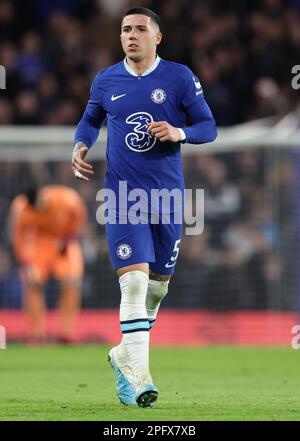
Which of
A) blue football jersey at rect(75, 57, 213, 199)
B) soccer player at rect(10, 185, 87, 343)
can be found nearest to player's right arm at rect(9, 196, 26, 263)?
soccer player at rect(10, 185, 87, 343)

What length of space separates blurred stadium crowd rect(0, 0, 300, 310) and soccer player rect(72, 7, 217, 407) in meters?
8.21

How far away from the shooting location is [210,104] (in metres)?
17.9

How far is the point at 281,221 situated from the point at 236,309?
1.29 metres

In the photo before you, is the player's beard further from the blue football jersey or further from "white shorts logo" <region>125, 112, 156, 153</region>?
"white shorts logo" <region>125, 112, 156, 153</region>

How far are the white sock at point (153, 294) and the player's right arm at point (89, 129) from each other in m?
0.78

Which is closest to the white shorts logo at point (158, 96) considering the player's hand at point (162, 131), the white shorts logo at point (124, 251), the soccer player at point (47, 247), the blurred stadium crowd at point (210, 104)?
the player's hand at point (162, 131)

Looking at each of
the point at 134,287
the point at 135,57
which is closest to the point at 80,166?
the point at 135,57

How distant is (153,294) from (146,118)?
43.3 inches

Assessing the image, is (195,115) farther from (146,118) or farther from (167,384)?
(167,384)

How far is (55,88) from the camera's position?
18.7m

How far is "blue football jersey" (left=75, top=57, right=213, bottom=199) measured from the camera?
24.7ft

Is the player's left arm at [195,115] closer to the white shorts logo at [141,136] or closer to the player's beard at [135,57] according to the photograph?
the white shorts logo at [141,136]

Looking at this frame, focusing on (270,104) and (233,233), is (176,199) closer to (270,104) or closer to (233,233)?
(233,233)
